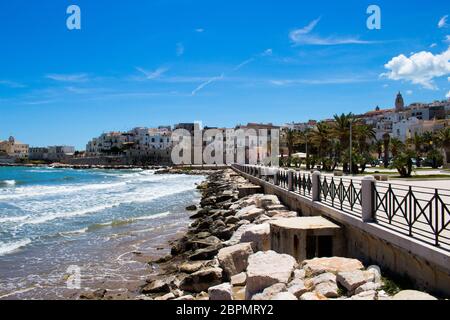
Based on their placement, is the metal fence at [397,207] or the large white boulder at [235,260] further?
the large white boulder at [235,260]

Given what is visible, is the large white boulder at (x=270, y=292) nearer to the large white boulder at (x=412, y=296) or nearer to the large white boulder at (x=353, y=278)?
the large white boulder at (x=353, y=278)

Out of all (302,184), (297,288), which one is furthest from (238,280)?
(302,184)

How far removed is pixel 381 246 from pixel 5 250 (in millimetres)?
15191

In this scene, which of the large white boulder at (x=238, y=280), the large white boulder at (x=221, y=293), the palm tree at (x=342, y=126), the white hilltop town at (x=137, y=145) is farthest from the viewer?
the white hilltop town at (x=137, y=145)

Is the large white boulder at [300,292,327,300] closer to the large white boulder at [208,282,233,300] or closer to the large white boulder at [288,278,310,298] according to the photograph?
the large white boulder at [288,278,310,298]

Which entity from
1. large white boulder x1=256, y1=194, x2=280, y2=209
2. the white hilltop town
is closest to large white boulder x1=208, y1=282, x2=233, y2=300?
large white boulder x1=256, y1=194, x2=280, y2=209

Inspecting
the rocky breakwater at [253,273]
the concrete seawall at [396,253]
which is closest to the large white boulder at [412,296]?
the rocky breakwater at [253,273]

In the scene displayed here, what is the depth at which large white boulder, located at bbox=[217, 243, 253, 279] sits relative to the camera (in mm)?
10430

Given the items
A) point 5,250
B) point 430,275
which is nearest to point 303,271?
point 430,275

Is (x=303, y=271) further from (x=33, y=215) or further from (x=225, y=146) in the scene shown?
(x=225, y=146)

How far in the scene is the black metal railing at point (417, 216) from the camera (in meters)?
6.90

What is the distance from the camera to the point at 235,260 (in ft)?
34.6

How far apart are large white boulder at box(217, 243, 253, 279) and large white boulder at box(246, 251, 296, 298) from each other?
1.79 m

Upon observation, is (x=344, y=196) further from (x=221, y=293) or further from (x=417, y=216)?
(x=221, y=293)
